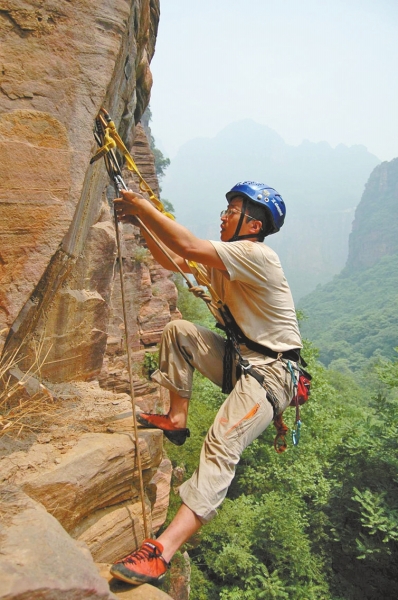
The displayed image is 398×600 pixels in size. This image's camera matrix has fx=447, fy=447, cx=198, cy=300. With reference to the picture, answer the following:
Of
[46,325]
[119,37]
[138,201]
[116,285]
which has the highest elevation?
[119,37]

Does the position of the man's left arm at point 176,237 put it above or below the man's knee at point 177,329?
above

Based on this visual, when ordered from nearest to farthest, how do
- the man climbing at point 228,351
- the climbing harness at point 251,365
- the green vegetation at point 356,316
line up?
the man climbing at point 228,351 < the climbing harness at point 251,365 < the green vegetation at point 356,316

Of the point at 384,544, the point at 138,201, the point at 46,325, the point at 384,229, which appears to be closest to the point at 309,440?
the point at 384,544

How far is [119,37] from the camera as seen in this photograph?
146 inches

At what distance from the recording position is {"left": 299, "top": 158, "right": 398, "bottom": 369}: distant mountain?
8188 centimetres

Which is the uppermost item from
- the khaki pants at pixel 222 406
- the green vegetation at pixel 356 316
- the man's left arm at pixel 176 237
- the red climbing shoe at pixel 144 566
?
the man's left arm at pixel 176 237

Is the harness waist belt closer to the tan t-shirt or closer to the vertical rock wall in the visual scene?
the tan t-shirt

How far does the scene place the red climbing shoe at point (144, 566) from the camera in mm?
2531

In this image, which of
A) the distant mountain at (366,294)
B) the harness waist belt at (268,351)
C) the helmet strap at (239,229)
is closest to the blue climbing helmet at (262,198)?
the helmet strap at (239,229)

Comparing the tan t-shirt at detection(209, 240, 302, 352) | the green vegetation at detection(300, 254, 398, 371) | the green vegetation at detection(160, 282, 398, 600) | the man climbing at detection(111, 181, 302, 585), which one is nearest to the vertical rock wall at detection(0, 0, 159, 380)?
the man climbing at detection(111, 181, 302, 585)

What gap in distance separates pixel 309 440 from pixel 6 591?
1794cm

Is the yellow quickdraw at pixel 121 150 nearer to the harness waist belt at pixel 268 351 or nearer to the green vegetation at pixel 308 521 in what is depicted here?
the harness waist belt at pixel 268 351

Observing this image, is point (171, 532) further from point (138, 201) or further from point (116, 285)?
point (116, 285)

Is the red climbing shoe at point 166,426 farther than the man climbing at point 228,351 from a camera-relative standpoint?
Yes
